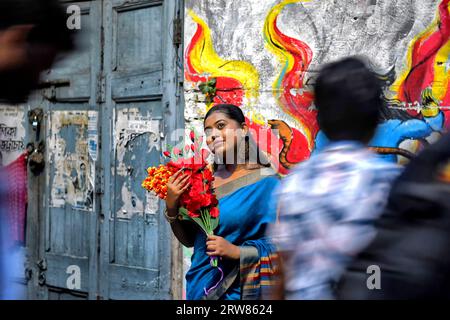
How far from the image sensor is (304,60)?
205 inches

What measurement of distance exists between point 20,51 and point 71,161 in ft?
15.6

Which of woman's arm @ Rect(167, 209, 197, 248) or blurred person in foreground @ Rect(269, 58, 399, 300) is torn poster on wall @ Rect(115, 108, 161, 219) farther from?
blurred person in foreground @ Rect(269, 58, 399, 300)

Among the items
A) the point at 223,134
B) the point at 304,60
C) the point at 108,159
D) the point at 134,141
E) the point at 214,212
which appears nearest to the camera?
the point at 214,212

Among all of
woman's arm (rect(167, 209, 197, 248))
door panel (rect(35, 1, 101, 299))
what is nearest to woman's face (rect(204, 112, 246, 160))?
woman's arm (rect(167, 209, 197, 248))

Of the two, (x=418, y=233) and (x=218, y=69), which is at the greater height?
(x=218, y=69)

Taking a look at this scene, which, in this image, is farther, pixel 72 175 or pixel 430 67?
pixel 72 175

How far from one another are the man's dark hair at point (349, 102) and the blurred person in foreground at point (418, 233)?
0.42 metres

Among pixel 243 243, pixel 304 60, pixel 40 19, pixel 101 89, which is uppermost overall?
pixel 304 60

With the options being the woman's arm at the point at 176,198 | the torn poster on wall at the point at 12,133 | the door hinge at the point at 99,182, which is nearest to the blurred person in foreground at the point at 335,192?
the woman's arm at the point at 176,198

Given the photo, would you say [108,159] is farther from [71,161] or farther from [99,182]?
[71,161]

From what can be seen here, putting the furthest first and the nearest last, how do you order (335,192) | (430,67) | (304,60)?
(304,60) → (430,67) → (335,192)

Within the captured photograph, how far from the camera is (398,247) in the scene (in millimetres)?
1907

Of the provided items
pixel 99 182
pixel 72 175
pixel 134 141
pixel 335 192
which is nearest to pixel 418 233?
pixel 335 192

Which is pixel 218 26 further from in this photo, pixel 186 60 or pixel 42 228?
pixel 42 228
